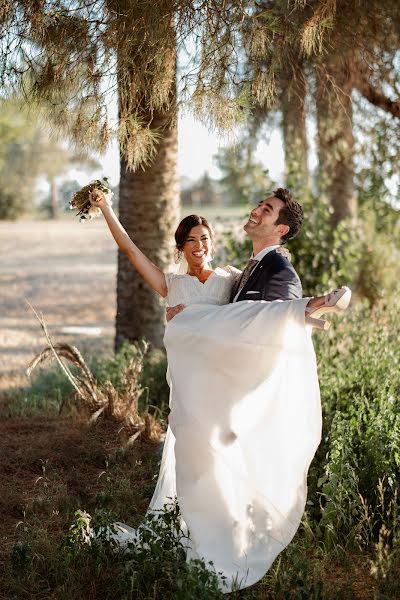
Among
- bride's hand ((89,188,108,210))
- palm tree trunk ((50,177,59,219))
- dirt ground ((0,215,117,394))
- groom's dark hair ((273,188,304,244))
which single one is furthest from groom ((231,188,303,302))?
palm tree trunk ((50,177,59,219))

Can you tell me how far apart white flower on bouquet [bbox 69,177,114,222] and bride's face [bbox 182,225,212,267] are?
0.41 meters

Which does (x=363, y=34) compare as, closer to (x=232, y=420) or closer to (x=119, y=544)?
(x=232, y=420)

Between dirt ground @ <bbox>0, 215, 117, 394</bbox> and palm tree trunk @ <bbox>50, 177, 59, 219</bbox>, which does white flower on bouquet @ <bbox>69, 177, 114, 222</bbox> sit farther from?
palm tree trunk @ <bbox>50, 177, 59, 219</bbox>

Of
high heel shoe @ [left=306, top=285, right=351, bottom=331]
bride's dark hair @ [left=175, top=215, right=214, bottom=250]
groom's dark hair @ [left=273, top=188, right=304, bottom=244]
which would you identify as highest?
groom's dark hair @ [left=273, top=188, right=304, bottom=244]

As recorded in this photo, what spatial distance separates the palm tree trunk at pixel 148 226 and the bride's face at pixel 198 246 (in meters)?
2.69

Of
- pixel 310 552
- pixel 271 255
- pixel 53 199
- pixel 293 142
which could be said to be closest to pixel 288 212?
pixel 271 255

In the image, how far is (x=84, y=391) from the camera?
5.55 metres

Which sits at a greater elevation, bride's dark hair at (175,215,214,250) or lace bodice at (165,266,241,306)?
bride's dark hair at (175,215,214,250)

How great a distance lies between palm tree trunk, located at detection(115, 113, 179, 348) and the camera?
6.48 m

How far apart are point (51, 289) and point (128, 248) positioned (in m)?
13.3

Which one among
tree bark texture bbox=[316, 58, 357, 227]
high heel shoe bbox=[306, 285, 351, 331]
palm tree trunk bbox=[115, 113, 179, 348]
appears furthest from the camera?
tree bark texture bbox=[316, 58, 357, 227]

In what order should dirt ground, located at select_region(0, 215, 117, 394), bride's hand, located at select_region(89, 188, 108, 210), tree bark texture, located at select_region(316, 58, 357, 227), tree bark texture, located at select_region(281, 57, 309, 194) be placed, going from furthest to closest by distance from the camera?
dirt ground, located at select_region(0, 215, 117, 394), tree bark texture, located at select_region(281, 57, 309, 194), tree bark texture, located at select_region(316, 58, 357, 227), bride's hand, located at select_region(89, 188, 108, 210)

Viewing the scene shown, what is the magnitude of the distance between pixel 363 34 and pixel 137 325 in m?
2.82

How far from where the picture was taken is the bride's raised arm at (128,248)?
12.4 ft
